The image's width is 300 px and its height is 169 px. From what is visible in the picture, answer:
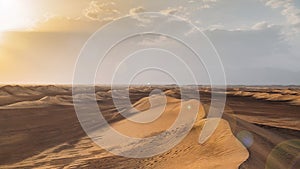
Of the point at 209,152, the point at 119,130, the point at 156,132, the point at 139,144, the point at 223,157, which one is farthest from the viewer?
the point at 119,130

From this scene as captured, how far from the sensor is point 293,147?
50.1ft

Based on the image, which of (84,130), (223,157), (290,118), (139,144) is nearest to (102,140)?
(139,144)

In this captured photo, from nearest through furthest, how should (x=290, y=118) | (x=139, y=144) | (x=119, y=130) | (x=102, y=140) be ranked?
(x=139, y=144) → (x=102, y=140) → (x=119, y=130) → (x=290, y=118)

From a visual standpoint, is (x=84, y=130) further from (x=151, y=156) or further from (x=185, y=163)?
(x=185, y=163)

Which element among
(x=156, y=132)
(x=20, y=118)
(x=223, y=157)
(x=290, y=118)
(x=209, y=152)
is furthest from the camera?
(x=290, y=118)

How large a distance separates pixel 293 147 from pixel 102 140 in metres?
10.1

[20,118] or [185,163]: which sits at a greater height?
[20,118]

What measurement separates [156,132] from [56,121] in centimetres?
966

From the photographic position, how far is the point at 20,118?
23.5 metres

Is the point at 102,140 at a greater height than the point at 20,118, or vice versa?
the point at 20,118

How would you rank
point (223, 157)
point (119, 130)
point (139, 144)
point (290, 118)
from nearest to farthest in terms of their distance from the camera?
1. point (223, 157)
2. point (139, 144)
3. point (119, 130)
4. point (290, 118)

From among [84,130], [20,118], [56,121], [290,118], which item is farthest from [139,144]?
[290,118]

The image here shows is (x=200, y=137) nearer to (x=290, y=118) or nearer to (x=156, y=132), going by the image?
(x=156, y=132)

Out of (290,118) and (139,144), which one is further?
(290,118)
